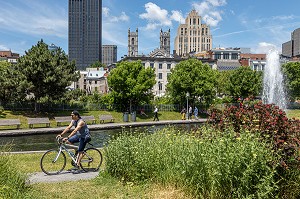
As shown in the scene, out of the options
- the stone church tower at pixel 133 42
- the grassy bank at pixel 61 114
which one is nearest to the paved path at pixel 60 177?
the grassy bank at pixel 61 114

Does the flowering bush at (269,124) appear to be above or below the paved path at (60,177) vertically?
above

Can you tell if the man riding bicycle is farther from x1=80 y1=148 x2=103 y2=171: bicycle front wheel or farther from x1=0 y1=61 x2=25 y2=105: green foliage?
x1=0 y1=61 x2=25 y2=105: green foliage

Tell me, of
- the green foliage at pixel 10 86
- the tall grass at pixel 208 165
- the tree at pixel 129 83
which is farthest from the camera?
the tree at pixel 129 83

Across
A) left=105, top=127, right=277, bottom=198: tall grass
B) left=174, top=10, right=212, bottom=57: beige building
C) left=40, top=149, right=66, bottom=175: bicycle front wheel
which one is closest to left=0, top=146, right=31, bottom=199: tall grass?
left=40, top=149, right=66, bottom=175: bicycle front wheel

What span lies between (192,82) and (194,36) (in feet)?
499

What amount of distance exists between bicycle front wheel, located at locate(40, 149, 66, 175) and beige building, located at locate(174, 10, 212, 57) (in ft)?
600

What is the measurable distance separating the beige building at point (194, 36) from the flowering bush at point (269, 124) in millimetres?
183630

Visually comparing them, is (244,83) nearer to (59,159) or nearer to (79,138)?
(79,138)

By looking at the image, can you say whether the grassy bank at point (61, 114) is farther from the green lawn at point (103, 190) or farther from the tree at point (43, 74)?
the green lawn at point (103, 190)

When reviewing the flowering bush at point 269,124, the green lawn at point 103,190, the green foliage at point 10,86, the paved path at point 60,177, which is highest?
the green foliage at point 10,86

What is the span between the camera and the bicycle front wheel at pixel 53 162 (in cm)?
1011

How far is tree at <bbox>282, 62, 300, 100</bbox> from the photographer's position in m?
63.3

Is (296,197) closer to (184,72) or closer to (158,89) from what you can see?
(184,72)

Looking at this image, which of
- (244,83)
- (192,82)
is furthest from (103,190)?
(244,83)
